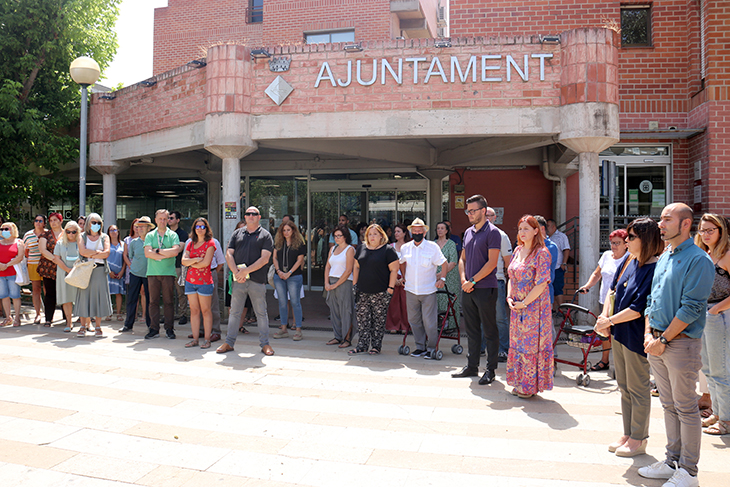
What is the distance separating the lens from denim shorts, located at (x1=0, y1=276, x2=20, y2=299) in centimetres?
944

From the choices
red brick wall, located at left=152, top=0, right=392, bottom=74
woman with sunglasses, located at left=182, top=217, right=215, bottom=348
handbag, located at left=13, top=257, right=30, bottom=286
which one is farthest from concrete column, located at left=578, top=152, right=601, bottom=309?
red brick wall, located at left=152, top=0, right=392, bottom=74

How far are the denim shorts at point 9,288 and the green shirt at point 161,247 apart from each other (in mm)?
2914

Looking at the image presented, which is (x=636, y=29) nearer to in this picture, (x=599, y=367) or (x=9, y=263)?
(x=599, y=367)

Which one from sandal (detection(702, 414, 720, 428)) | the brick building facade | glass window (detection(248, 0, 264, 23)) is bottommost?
sandal (detection(702, 414, 720, 428))

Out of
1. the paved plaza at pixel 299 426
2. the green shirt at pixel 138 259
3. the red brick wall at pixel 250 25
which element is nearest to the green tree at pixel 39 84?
the red brick wall at pixel 250 25

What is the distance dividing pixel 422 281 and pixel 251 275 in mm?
2314

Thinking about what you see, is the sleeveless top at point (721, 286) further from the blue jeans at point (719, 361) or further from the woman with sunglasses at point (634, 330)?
the woman with sunglasses at point (634, 330)

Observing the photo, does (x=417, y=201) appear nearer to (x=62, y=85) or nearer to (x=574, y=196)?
(x=574, y=196)

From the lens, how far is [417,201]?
1469 centimetres

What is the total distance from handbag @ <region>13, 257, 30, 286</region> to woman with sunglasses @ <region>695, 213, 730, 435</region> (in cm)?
984

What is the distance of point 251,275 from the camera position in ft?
24.5

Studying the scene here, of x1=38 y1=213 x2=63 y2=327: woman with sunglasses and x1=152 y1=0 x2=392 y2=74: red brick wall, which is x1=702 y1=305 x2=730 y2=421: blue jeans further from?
x1=152 y1=0 x2=392 y2=74: red brick wall

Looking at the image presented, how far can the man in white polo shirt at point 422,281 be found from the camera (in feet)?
22.9

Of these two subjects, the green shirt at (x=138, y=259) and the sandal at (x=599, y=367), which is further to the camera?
the green shirt at (x=138, y=259)
